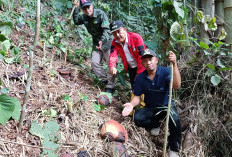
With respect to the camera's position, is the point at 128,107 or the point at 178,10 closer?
the point at 178,10

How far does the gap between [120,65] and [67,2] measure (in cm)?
311

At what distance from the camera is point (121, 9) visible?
6.93 meters

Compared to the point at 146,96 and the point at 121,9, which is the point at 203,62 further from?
the point at 121,9

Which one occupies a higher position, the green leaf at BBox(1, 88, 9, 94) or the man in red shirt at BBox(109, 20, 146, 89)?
the man in red shirt at BBox(109, 20, 146, 89)

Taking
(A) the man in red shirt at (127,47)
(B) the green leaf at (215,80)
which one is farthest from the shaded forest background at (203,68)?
(A) the man in red shirt at (127,47)

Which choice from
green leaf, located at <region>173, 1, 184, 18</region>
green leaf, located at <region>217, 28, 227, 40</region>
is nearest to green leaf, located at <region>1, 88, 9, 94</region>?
green leaf, located at <region>173, 1, 184, 18</region>

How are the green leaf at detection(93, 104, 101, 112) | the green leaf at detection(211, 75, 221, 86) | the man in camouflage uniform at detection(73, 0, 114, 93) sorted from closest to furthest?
the green leaf at detection(211, 75, 221, 86) < the green leaf at detection(93, 104, 101, 112) < the man in camouflage uniform at detection(73, 0, 114, 93)

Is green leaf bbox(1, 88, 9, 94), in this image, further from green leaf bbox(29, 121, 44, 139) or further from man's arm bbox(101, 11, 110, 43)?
man's arm bbox(101, 11, 110, 43)

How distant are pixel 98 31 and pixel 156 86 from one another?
1.83 meters

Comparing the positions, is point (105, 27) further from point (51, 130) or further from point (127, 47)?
point (51, 130)

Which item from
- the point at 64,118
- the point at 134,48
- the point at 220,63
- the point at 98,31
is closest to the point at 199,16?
the point at 220,63

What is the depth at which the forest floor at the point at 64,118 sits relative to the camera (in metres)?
2.30

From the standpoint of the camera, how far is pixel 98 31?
13.5ft

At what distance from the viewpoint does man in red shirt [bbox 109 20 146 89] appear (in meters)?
3.34
